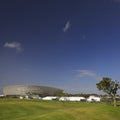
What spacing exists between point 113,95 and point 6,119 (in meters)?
49.6

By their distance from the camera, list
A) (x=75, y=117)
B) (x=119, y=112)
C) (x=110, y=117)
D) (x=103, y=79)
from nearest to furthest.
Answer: (x=75, y=117) → (x=110, y=117) → (x=119, y=112) → (x=103, y=79)

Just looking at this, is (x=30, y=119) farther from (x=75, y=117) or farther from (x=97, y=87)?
(x=97, y=87)

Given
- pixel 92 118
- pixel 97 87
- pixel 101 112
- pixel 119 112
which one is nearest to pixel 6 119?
pixel 92 118

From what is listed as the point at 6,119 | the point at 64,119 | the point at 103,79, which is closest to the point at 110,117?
the point at 64,119

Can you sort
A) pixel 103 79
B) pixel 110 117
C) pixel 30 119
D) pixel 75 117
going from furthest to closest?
1. pixel 103 79
2. pixel 110 117
3. pixel 75 117
4. pixel 30 119

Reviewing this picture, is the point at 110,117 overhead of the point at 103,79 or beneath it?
beneath

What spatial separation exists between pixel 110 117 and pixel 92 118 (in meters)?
6.15

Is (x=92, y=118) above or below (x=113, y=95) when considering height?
below

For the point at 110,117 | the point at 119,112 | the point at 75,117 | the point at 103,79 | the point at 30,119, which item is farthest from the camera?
the point at 103,79

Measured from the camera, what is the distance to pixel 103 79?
292 feet

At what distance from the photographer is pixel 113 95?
91125mm

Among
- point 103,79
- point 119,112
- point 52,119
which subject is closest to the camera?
point 52,119

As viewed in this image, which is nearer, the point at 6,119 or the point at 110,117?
the point at 6,119

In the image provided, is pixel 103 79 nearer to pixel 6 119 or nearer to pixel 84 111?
pixel 84 111
